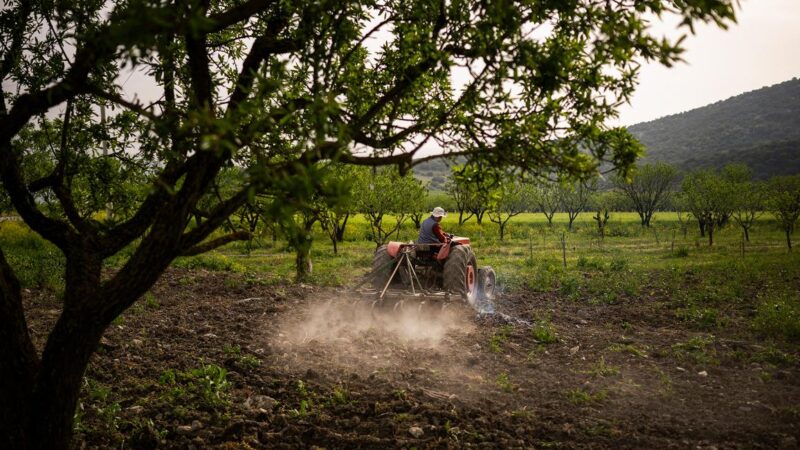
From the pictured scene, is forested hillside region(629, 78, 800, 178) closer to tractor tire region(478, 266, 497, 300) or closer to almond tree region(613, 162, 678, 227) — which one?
almond tree region(613, 162, 678, 227)

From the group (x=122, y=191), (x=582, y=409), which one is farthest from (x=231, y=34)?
(x=582, y=409)

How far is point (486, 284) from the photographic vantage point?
13852 millimetres

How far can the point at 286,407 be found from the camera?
618 cm

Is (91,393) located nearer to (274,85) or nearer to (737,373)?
(274,85)

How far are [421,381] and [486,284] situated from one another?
6947 millimetres

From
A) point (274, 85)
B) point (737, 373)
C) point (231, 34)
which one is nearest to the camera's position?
point (274, 85)

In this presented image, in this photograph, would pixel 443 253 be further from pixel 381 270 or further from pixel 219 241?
pixel 219 241

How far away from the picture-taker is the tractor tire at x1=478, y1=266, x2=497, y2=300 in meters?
13.6

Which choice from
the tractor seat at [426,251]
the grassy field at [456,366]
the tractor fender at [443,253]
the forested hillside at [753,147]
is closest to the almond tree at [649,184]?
the grassy field at [456,366]

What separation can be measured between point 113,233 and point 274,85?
277 centimetres

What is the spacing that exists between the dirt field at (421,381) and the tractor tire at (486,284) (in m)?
2.03

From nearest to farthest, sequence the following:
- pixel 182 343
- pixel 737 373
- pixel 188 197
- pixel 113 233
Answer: pixel 188 197 < pixel 113 233 < pixel 737 373 < pixel 182 343

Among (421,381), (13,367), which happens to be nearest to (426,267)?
(421,381)

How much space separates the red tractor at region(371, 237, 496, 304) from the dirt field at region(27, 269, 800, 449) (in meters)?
0.56
